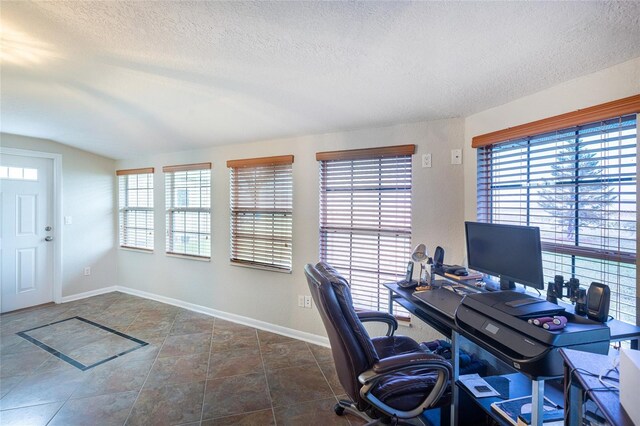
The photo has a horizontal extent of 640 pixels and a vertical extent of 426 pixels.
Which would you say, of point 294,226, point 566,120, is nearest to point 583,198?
point 566,120

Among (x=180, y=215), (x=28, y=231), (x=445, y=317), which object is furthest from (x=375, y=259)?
(x=28, y=231)

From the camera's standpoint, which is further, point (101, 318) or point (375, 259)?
point (101, 318)

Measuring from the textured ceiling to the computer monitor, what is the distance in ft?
2.94

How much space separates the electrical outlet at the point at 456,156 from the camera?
7.79 ft

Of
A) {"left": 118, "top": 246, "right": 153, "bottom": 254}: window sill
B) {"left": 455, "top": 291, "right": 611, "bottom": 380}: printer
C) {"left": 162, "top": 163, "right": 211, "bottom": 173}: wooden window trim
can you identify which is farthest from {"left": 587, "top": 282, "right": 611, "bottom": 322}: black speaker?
{"left": 118, "top": 246, "right": 153, "bottom": 254}: window sill

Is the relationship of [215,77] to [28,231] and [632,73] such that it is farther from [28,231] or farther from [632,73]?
[28,231]

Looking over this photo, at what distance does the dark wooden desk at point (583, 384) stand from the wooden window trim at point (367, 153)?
1.85m

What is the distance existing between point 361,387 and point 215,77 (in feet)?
6.72

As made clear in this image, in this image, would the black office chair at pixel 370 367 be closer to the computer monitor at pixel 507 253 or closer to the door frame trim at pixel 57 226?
the computer monitor at pixel 507 253

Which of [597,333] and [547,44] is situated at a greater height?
[547,44]

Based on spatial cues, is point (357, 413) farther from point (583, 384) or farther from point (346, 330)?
point (583, 384)

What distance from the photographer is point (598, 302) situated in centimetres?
126

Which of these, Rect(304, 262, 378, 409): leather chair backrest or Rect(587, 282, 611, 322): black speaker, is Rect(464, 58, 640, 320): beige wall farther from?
Rect(304, 262, 378, 409): leather chair backrest

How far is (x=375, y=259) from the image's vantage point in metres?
2.75
